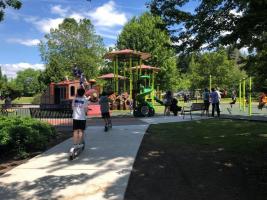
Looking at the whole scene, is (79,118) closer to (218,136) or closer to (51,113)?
(218,136)

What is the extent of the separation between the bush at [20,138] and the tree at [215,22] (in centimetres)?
467

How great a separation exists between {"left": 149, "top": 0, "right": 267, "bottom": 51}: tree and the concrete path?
3.39 m

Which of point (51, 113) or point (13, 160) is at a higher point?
point (51, 113)

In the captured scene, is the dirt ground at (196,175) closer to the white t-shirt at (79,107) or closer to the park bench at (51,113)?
the white t-shirt at (79,107)

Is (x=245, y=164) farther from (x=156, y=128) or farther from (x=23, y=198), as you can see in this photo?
(x=156, y=128)

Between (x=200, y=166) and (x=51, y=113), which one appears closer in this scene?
(x=200, y=166)

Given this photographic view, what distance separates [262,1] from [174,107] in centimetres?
1716

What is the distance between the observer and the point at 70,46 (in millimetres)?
65688

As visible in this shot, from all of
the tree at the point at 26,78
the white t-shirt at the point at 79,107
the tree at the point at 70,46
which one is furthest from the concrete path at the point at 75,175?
the tree at the point at 26,78

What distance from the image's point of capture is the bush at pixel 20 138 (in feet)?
37.5

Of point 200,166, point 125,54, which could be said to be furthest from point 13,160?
point 125,54

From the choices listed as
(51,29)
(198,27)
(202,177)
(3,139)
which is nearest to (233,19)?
(198,27)

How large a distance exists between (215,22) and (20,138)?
19.1 ft

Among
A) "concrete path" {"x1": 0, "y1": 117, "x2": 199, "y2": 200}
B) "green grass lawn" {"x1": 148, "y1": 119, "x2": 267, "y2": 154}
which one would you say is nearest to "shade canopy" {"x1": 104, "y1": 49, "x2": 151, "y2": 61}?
"green grass lawn" {"x1": 148, "y1": 119, "x2": 267, "y2": 154}
